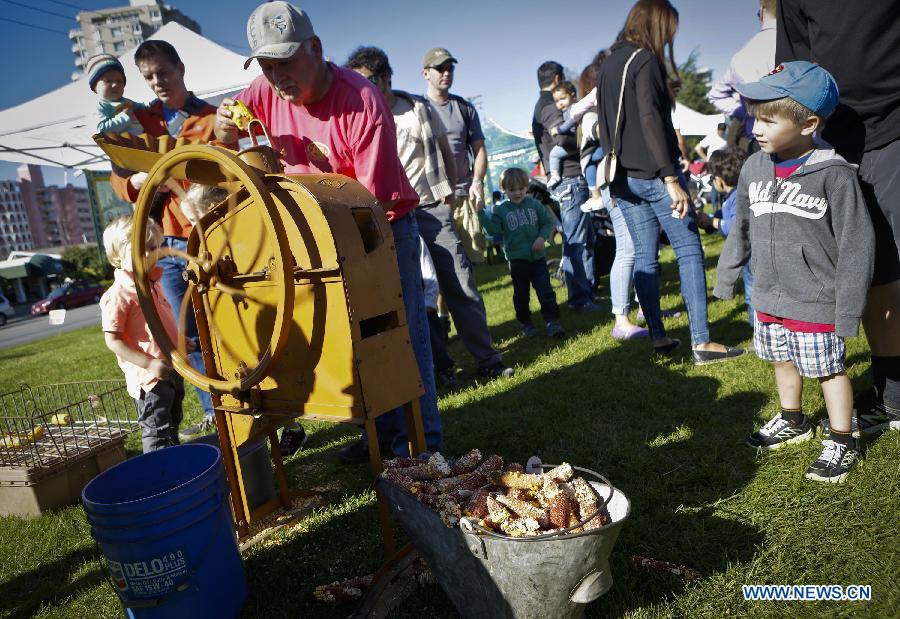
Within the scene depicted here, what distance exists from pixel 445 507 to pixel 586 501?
0.44 meters

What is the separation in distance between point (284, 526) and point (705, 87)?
62222 millimetres

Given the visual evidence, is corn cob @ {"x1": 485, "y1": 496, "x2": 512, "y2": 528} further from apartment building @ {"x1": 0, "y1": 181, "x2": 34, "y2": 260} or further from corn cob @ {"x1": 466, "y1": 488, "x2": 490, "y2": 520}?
apartment building @ {"x1": 0, "y1": 181, "x2": 34, "y2": 260}

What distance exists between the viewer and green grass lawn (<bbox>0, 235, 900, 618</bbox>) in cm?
190

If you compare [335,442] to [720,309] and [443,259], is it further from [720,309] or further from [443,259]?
[720,309]

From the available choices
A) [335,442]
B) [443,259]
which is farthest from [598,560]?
[443,259]

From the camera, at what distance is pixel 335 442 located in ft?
12.4

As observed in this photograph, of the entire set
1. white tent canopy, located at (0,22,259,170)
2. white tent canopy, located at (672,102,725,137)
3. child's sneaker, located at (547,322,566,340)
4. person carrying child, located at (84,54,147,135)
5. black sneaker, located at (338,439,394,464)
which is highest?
white tent canopy, located at (0,22,259,170)

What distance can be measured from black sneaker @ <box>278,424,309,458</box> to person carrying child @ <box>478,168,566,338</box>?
267cm

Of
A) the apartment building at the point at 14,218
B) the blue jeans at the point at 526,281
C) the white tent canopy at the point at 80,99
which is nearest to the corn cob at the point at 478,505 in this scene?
the blue jeans at the point at 526,281

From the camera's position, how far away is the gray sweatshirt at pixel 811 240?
89.4 inches

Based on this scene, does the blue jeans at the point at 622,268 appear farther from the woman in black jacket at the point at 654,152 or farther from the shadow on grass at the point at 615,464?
the shadow on grass at the point at 615,464

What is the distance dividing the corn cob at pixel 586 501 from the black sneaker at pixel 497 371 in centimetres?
260

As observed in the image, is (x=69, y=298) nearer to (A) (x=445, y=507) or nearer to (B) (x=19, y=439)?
(B) (x=19, y=439)

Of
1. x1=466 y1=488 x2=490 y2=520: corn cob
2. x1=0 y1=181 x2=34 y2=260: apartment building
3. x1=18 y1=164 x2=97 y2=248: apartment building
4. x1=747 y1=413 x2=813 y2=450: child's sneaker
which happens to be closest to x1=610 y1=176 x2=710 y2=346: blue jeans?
x1=747 y1=413 x2=813 y2=450: child's sneaker
